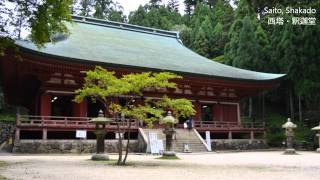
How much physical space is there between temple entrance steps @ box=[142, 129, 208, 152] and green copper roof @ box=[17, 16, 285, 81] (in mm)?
3701

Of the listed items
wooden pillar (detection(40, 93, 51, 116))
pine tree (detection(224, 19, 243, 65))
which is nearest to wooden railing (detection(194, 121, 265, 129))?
wooden pillar (detection(40, 93, 51, 116))

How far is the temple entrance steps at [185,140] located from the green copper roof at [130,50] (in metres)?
3.70

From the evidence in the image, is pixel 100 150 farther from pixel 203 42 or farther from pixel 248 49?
pixel 203 42

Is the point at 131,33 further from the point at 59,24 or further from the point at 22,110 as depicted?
the point at 59,24

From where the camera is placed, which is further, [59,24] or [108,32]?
[108,32]

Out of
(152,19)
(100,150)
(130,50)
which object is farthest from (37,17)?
(152,19)

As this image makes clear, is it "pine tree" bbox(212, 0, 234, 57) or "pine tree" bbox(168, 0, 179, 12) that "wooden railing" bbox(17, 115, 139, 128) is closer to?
"pine tree" bbox(212, 0, 234, 57)

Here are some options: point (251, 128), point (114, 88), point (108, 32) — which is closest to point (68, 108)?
point (108, 32)

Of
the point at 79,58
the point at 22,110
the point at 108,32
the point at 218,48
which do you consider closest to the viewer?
the point at 79,58

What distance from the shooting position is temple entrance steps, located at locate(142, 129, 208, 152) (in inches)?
865

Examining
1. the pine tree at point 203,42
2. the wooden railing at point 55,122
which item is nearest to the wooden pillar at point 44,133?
the wooden railing at point 55,122

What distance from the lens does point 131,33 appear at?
3322cm

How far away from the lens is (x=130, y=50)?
91.3ft

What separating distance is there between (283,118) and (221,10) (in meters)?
31.5
